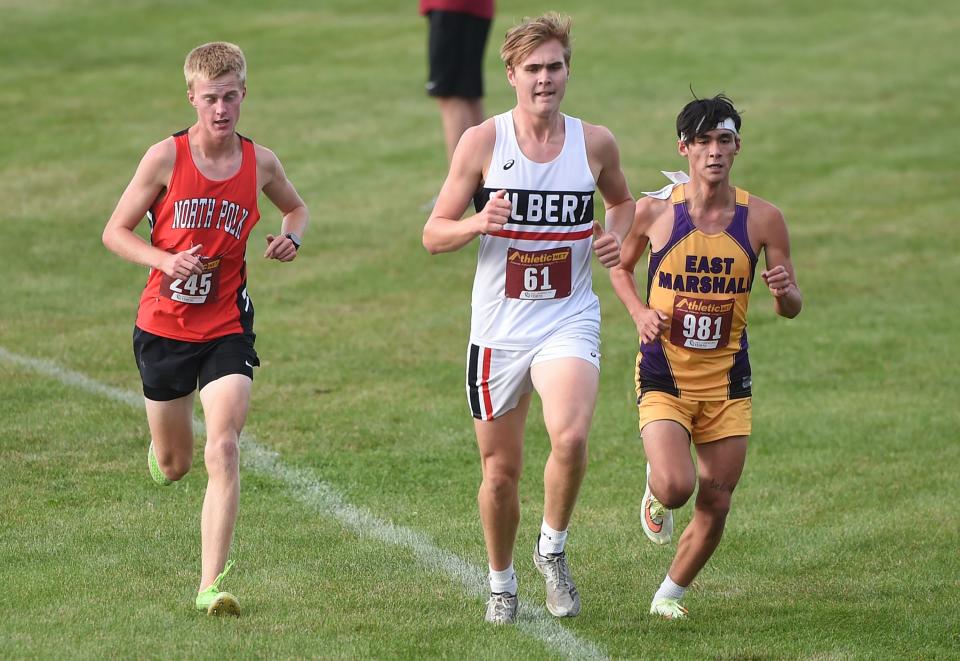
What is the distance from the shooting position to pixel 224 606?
19.6 ft

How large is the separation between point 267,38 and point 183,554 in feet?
62.3

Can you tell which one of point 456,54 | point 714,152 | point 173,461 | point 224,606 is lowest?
point 224,606

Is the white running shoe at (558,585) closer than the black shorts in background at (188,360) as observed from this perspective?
Yes

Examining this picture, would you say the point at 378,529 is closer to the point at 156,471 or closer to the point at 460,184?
the point at 156,471

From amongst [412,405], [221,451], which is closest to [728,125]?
[221,451]

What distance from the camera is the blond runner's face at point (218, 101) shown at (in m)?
6.18

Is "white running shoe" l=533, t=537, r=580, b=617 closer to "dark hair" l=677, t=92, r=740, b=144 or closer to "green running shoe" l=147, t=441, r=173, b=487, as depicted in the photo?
"dark hair" l=677, t=92, r=740, b=144

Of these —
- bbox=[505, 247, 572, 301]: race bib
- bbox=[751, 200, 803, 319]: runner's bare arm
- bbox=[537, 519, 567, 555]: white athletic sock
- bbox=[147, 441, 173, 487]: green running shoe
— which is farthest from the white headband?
bbox=[147, 441, 173, 487]: green running shoe

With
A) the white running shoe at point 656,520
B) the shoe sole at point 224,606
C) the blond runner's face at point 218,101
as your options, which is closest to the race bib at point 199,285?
the blond runner's face at point 218,101

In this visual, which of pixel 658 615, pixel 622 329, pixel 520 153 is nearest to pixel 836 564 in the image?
pixel 658 615

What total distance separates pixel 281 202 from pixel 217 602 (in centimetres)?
190

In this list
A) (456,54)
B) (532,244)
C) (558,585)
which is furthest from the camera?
(456,54)

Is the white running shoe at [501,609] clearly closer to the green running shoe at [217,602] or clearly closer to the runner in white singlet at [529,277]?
the runner in white singlet at [529,277]

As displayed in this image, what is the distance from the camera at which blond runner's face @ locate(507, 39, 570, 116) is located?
→ 5934mm
